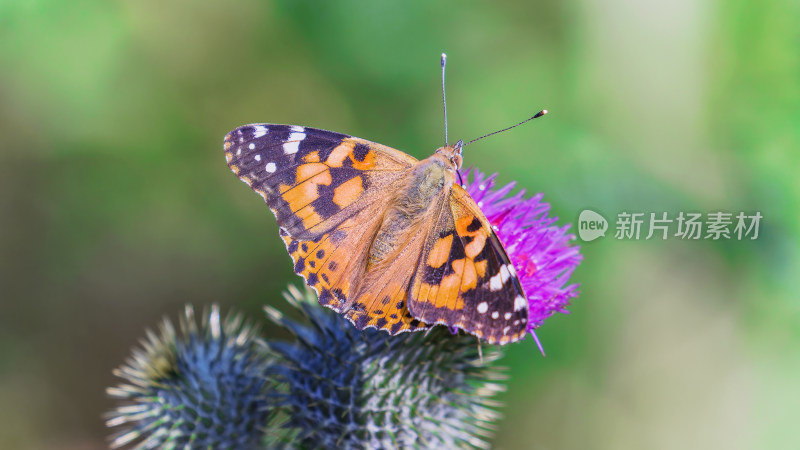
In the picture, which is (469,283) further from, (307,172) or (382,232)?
(307,172)

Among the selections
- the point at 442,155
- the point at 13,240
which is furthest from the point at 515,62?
the point at 13,240

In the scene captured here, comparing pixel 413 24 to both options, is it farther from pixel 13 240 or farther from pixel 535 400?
pixel 13 240

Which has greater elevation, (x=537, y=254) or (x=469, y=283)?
(x=537, y=254)

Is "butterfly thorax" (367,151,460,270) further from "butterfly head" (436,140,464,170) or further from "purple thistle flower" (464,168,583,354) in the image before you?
"purple thistle flower" (464,168,583,354)

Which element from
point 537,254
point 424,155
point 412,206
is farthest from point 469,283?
point 424,155

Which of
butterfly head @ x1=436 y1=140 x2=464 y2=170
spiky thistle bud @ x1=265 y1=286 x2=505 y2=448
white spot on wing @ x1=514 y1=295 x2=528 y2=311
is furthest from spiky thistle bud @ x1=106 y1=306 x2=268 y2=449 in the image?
white spot on wing @ x1=514 y1=295 x2=528 y2=311

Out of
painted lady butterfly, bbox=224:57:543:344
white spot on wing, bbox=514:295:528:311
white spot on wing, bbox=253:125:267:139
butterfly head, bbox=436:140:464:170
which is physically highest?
butterfly head, bbox=436:140:464:170

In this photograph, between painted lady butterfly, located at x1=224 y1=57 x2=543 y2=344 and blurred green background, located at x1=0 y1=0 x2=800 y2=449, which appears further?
blurred green background, located at x1=0 y1=0 x2=800 y2=449

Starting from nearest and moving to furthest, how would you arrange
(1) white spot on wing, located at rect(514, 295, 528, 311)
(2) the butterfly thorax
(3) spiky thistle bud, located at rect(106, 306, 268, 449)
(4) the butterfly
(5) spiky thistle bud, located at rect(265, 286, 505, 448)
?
(1) white spot on wing, located at rect(514, 295, 528, 311)
(4) the butterfly
(2) the butterfly thorax
(5) spiky thistle bud, located at rect(265, 286, 505, 448)
(3) spiky thistle bud, located at rect(106, 306, 268, 449)
